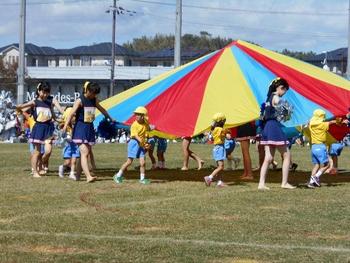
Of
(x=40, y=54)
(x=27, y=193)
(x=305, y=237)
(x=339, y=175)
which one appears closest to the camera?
(x=305, y=237)

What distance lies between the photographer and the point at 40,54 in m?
85.8

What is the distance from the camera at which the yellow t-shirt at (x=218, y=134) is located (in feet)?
38.2

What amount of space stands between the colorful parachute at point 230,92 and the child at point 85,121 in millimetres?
735

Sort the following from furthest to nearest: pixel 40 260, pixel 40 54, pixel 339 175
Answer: pixel 40 54 → pixel 339 175 → pixel 40 260

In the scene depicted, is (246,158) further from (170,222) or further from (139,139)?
(170,222)

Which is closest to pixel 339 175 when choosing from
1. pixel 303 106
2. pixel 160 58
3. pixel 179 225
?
pixel 303 106

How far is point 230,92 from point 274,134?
1.32 metres

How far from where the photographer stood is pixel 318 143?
1192 centimetres

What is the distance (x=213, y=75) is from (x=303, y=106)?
5.17ft

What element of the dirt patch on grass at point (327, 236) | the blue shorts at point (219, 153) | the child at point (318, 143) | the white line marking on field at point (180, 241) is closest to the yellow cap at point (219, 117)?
the blue shorts at point (219, 153)

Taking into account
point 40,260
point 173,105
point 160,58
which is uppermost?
point 160,58

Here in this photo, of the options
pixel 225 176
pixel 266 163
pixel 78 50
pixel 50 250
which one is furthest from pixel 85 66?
pixel 50 250

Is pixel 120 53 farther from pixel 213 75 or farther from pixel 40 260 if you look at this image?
pixel 40 260

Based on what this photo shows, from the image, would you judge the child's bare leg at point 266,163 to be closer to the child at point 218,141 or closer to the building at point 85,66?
the child at point 218,141
